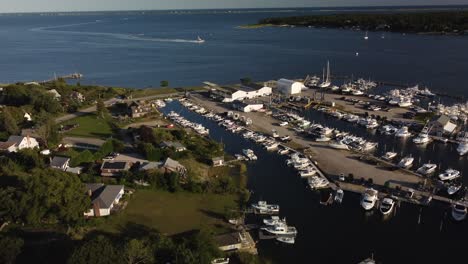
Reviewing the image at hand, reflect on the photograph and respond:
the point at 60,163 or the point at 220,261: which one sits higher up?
the point at 60,163

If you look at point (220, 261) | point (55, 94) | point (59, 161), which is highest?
point (55, 94)

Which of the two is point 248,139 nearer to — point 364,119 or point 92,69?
point 364,119

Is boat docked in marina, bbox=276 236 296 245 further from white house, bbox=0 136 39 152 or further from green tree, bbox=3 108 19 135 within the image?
green tree, bbox=3 108 19 135

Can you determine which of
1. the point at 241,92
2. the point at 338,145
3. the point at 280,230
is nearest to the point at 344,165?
the point at 338,145

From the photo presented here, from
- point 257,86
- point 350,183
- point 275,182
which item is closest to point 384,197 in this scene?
point 350,183

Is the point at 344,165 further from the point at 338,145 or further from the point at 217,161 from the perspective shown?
the point at 217,161

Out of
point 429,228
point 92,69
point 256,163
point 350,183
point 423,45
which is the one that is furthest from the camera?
point 423,45
